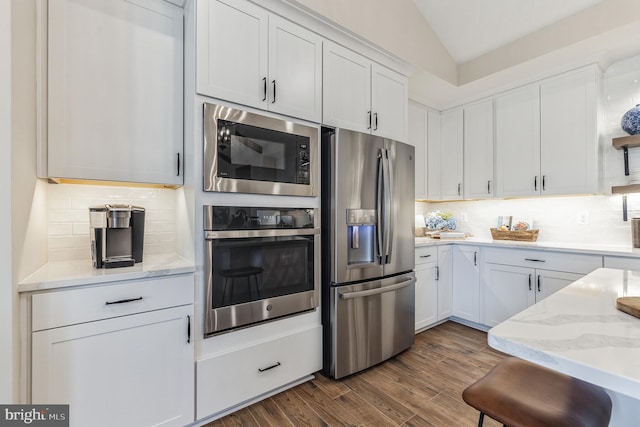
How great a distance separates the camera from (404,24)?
107 inches

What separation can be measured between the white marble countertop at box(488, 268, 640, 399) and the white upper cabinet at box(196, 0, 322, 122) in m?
1.70

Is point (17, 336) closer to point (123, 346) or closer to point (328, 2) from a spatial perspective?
point (123, 346)

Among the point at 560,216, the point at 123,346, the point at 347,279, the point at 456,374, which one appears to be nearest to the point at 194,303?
the point at 123,346

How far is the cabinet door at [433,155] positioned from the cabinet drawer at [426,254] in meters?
0.88

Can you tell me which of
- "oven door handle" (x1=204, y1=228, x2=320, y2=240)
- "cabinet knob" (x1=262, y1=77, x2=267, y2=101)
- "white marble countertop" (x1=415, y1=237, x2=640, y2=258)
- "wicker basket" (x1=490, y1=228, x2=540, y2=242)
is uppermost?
"cabinet knob" (x1=262, y1=77, x2=267, y2=101)

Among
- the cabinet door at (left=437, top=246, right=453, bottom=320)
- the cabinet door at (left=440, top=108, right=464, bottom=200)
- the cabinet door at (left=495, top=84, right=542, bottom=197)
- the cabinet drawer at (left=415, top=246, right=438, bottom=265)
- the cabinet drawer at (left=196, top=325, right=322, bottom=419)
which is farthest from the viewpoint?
the cabinet door at (left=440, top=108, right=464, bottom=200)

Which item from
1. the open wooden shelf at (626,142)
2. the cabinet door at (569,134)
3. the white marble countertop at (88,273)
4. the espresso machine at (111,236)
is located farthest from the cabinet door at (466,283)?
the espresso machine at (111,236)

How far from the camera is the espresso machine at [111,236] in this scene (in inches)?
60.2

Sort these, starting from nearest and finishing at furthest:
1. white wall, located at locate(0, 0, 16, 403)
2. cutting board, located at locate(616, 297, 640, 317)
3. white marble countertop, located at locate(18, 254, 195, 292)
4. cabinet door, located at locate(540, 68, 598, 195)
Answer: cutting board, located at locate(616, 297, 640, 317)
white wall, located at locate(0, 0, 16, 403)
white marble countertop, located at locate(18, 254, 195, 292)
cabinet door, located at locate(540, 68, 598, 195)

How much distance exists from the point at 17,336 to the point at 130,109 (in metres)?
1.24

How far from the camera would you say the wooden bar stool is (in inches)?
34.7

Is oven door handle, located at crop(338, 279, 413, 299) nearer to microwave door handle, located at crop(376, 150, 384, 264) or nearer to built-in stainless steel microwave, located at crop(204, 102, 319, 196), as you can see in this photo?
microwave door handle, located at crop(376, 150, 384, 264)

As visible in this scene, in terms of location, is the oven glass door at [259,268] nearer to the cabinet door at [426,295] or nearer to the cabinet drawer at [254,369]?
A: the cabinet drawer at [254,369]

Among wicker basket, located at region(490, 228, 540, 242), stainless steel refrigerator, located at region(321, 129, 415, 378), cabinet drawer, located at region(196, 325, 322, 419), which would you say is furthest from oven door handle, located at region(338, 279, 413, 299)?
wicker basket, located at region(490, 228, 540, 242)
